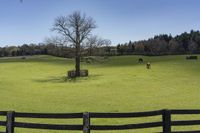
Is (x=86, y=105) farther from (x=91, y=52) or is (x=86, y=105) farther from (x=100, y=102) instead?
(x=91, y=52)

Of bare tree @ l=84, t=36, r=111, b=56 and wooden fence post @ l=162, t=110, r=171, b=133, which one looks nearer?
wooden fence post @ l=162, t=110, r=171, b=133

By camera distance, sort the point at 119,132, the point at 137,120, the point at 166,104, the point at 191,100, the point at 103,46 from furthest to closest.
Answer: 1. the point at 103,46
2. the point at 191,100
3. the point at 166,104
4. the point at 137,120
5. the point at 119,132

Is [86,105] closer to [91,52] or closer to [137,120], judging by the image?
[137,120]

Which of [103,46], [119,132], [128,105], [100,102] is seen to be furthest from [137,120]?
[103,46]

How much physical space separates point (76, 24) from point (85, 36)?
2.86 m

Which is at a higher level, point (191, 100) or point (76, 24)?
point (76, 24)

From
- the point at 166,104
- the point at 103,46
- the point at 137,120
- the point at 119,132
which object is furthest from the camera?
the point at 103,46

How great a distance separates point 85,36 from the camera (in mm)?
76750

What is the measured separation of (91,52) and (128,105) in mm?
44785

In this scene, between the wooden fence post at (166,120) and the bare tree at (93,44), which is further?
the bare tree at (93,44)

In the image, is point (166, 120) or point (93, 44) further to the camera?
point (93, 44)

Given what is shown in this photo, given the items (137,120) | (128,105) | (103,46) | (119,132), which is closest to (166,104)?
(128,105)

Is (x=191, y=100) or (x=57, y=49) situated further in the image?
(x=57, y=49)

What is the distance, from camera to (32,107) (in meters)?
30.2
